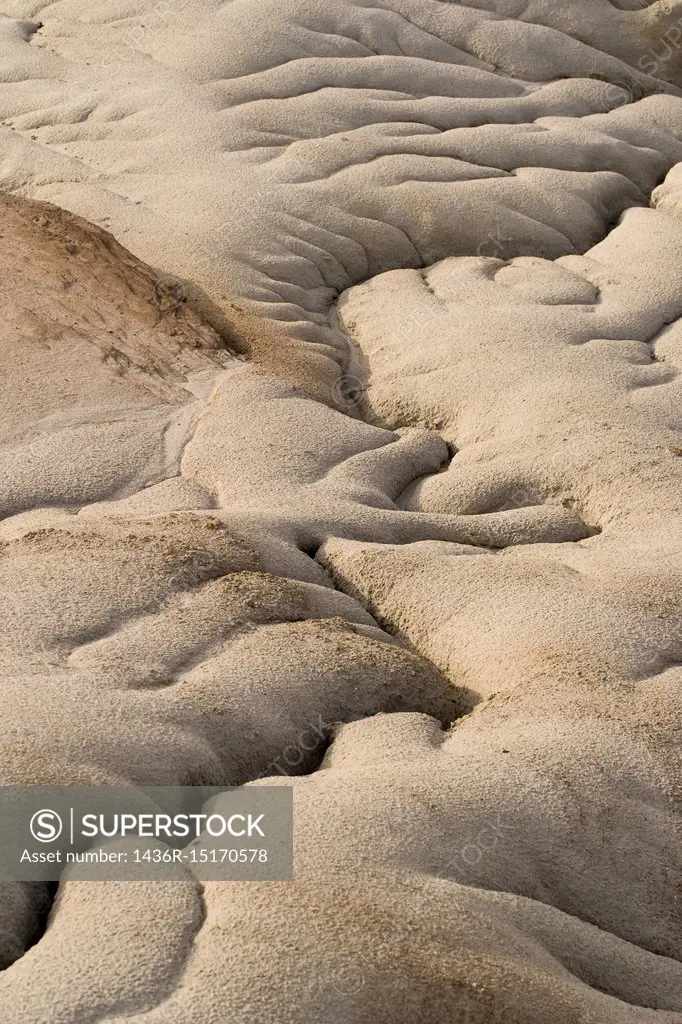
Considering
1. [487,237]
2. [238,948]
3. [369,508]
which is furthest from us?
[487,237]

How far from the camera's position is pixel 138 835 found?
2.58m

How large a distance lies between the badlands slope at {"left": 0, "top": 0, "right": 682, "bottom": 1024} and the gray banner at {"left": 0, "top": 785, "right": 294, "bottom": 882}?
47 mm

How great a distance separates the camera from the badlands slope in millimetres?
2416

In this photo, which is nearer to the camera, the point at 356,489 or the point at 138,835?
the point at 138,835

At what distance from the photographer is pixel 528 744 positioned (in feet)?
9.60

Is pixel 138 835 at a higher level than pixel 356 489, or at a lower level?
higher

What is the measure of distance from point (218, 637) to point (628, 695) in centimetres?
104

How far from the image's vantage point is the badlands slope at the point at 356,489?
2.42m

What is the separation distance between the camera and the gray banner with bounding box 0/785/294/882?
2.47 meters

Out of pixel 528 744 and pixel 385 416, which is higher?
pixel 528 744

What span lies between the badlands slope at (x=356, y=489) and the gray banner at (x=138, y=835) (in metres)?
0.05

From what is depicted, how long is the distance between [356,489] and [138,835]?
1733 mm

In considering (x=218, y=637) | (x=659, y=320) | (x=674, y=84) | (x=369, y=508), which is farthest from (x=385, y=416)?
(x=674, y=84)

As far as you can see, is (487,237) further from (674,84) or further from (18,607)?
(18,607)
